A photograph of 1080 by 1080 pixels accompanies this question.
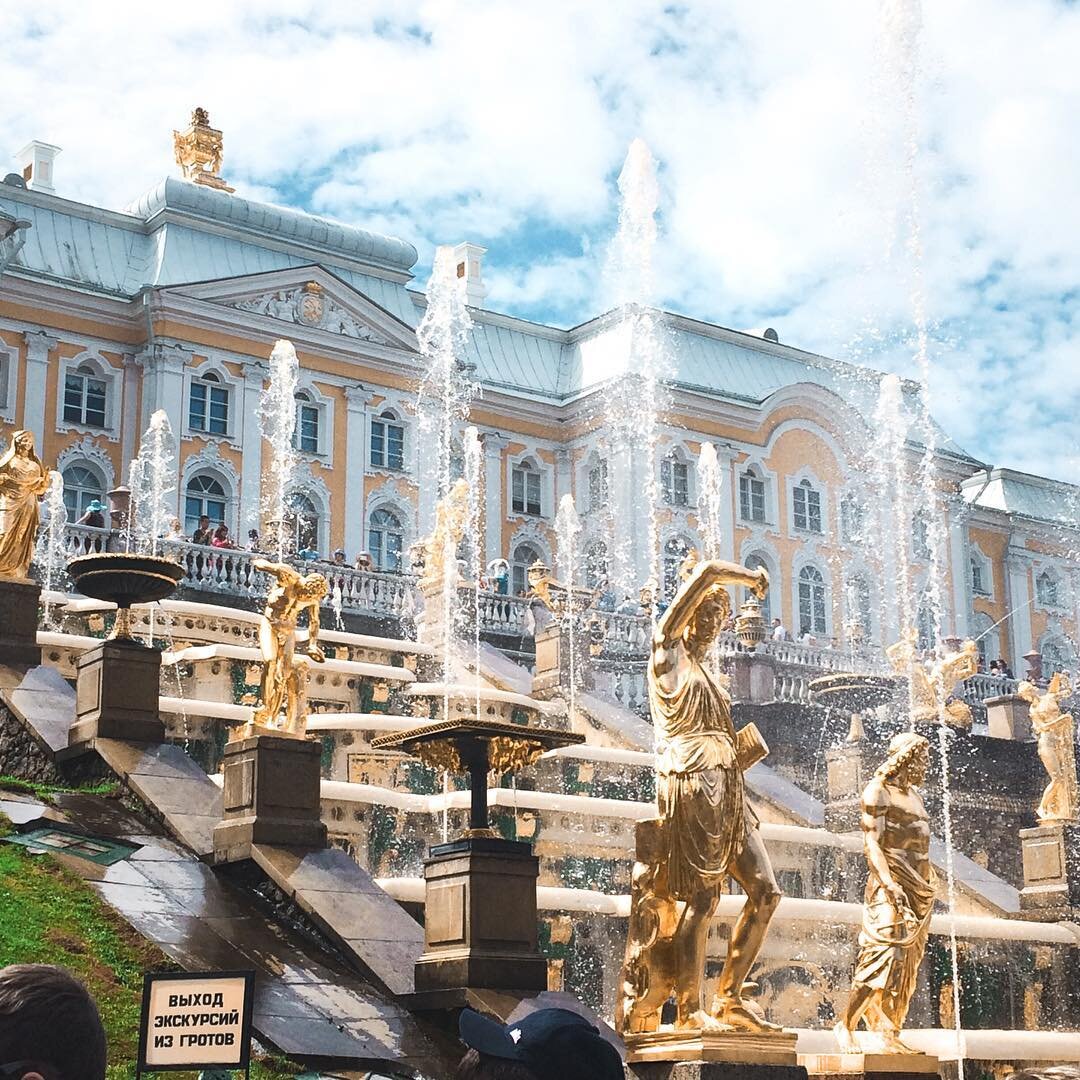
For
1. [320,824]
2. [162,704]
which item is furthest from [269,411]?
[320,824]

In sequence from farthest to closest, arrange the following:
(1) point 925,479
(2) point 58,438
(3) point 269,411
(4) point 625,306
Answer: (1) point 925,479 → (4) point 625,306 → (3) point 269,411 → (2) point 58,438

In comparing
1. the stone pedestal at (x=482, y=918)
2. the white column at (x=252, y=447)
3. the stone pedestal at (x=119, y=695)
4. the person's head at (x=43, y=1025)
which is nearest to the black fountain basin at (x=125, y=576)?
the stone pedestal at (x=119, y=695)

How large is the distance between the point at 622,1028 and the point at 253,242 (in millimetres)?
38612

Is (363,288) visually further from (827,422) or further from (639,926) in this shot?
(639,926)

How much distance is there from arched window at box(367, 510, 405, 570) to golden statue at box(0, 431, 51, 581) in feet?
96.0

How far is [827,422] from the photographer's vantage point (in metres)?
53.6

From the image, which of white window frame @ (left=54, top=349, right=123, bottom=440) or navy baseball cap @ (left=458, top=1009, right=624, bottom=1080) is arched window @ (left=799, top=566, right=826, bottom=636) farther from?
navy baseball cap @ (left=458, top=1009, right=624, bottom=1080)

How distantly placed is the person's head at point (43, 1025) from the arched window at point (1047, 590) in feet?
202

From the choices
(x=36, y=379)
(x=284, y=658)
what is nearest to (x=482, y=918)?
(x=284, y=658)

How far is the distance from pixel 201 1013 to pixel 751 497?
46.4 metres

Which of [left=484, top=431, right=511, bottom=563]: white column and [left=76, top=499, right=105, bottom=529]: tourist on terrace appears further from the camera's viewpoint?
[left=484, top=431, right=511, bottom=563]: white column

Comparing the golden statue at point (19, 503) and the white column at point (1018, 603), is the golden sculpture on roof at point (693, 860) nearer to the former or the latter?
the golden statue at point (19, 503)

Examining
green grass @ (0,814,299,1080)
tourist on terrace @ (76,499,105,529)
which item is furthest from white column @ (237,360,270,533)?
green grass @ (0,814,299,1080)

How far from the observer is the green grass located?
373 inches
